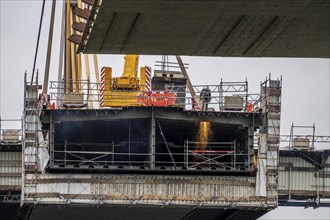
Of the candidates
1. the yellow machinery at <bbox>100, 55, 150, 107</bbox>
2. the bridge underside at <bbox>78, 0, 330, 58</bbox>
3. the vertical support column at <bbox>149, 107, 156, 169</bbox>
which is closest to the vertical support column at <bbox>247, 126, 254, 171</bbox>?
the vertical support column at <bbox>149, 107, 156, 169</bbox>

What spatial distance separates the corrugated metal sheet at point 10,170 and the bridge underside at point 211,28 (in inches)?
1958

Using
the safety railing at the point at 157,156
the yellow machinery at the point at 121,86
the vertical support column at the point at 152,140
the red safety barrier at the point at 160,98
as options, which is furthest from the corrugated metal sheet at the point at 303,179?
the yellow machinery at the point at 121,86

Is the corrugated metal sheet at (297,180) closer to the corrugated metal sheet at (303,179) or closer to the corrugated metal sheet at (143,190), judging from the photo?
the corrugated metal sheet at (303,179)

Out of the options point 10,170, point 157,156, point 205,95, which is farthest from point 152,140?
point 10,170

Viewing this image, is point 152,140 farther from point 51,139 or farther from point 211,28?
point 211,28

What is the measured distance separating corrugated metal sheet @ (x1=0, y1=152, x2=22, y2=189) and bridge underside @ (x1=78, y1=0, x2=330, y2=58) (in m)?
49.7

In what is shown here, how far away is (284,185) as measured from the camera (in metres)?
78.9

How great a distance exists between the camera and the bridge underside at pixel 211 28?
78.3 ft

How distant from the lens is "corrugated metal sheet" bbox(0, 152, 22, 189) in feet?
252

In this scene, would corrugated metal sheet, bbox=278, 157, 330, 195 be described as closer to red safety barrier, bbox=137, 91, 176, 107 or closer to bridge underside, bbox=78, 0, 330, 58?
red safety barrier, bbox=137, 91, 176, 107

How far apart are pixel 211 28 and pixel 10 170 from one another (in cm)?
Answer: 5332

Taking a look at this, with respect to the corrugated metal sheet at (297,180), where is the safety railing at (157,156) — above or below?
above

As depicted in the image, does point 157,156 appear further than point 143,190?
Yes

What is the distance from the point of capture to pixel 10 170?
77.5 meters
